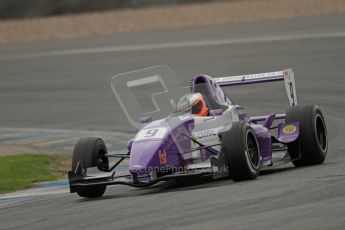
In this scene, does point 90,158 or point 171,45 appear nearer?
point 90,158

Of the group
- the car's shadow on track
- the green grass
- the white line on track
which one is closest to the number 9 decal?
the car's shadow on track

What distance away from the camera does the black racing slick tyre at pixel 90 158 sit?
12070mm

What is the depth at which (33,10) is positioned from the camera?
40.9m

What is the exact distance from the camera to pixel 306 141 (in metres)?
13.0

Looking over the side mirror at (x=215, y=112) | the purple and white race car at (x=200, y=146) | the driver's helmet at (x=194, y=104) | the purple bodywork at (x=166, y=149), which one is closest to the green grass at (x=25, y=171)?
the purple and white race car at (x=200, y=146)

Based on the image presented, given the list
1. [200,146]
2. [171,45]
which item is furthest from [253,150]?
[171,45]

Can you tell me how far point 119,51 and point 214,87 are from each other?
752 inches

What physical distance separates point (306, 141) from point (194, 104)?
5.48 feet

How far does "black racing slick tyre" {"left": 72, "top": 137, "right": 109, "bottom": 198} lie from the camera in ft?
39.6

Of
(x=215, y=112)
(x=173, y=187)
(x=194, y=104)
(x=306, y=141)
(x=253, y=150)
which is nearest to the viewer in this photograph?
(x=253, y=150)

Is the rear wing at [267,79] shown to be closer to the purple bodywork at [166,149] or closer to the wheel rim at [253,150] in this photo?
the purple bodywork at [166,149]

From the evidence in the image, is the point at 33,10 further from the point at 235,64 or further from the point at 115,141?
the point at 115,141

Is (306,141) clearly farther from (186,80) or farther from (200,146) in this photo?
(186,80)

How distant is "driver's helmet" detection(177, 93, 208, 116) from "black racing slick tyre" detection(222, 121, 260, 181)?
3.11ft
